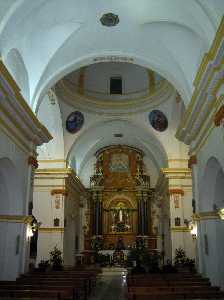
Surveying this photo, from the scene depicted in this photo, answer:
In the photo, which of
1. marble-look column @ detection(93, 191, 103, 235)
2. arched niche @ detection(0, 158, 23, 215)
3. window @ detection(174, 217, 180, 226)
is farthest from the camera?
marble-look column @ detection(93, 191, 103, 235)

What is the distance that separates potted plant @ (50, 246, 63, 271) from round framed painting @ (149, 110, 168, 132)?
7365 mm

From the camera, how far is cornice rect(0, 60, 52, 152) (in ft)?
27.7

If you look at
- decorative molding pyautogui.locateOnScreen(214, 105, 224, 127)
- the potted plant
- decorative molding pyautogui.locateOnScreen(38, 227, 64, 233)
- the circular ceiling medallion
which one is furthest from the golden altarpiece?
decorative molding pyautogui.locateOnScreen(214, 105, 224, 127)

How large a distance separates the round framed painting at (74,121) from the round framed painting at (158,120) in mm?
3408

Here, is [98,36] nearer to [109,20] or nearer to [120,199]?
[109,20]

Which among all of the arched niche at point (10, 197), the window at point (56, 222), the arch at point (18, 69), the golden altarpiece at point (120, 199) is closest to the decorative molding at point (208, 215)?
the arched niche at point (10, 197)

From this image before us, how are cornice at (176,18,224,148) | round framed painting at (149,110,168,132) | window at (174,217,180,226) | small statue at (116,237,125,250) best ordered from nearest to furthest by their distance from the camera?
cornice at (176,18,224,148) → window at (174,217,180,226) → round framed painting at (149,110,168,132) → small statue at (116,237,125,250)

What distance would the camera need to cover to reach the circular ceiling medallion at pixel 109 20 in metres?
10.2

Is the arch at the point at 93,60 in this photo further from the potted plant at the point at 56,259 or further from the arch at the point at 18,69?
the potted plant at the point at 56,259

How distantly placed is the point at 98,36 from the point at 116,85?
8.23 metres

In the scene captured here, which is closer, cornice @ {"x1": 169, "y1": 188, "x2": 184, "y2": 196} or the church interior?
the church interior

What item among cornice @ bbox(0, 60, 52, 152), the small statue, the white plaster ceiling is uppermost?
the white plaster ceiling

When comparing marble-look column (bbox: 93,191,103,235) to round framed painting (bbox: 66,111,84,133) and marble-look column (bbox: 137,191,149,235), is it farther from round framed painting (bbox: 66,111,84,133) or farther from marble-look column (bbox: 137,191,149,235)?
round framed painting (bbox: 66,111,84,133)

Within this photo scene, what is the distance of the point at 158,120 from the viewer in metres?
18.4
